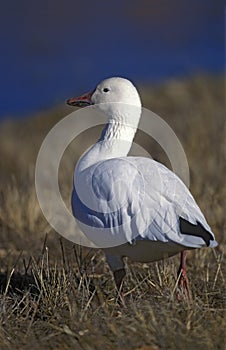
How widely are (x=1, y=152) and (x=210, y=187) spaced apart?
6.36m

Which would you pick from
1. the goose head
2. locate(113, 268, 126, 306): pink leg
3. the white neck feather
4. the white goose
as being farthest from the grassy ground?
the goose head

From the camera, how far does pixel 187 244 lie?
158 inches

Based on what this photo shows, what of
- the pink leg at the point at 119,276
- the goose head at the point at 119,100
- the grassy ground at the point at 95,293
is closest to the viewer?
the grassy ground at the point at 95,293

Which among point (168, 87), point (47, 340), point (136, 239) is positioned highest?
point (168, 87)

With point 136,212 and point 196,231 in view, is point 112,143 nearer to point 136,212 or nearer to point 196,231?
point 136,212

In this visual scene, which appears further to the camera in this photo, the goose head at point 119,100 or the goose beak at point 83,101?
the goose beak at point 83,101

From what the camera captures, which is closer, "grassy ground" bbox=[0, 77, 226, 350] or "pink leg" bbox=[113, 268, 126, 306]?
"grassy ground" bbox=[0, 77, 226, 350]

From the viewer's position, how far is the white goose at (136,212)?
13.4 feet

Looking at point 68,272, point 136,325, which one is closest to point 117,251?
point 68,272

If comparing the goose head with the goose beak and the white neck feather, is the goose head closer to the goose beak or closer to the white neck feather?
the white neck feather

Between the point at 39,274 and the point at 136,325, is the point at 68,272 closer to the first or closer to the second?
the point at 39,274

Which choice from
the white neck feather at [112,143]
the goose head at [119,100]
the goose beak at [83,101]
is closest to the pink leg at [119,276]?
the white neck feather at [112,143]

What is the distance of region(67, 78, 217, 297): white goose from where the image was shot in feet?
13.4

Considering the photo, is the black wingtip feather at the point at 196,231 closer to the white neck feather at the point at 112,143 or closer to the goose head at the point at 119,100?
the white neck feather at the point at 112,143
